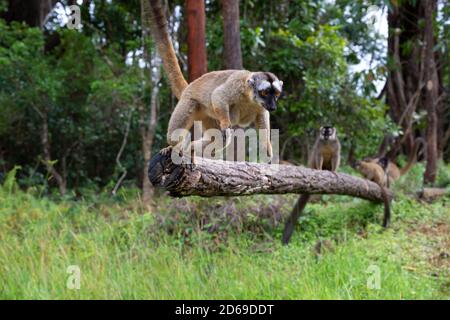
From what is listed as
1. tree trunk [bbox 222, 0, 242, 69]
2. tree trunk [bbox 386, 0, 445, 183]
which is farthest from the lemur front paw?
tree trunk [bbox 386, 0, 445, 183]

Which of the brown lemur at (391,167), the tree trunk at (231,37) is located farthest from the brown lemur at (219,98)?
the brown lemur at (391,167)

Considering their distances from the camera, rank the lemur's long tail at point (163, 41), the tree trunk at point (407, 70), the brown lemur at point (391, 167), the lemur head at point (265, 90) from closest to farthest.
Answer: the lemur head at point (265, 90) → the lemur's long tail at point (163, 41) → the brown lemur at point (391, 167) → the tree trunk at point (407, 70)

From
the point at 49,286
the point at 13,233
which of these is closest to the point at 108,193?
the point at 13,233

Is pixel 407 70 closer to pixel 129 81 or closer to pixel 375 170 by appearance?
pixel 375 170

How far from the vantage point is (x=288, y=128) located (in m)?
11.2

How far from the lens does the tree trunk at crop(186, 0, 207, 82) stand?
7.09m

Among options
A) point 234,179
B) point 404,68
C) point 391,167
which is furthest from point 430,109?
point 234,179

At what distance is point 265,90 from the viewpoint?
15.4 ft

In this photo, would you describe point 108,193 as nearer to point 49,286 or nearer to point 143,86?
point 143,86

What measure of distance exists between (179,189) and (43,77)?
784 centimetres

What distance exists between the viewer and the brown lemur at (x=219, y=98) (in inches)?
188

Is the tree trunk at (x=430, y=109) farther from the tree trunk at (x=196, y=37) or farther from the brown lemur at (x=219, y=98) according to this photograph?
the brown lemur at (x=219, y=98)

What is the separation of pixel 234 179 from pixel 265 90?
1.00 m

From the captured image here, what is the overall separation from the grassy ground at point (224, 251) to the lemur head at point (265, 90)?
1882 millimetres
